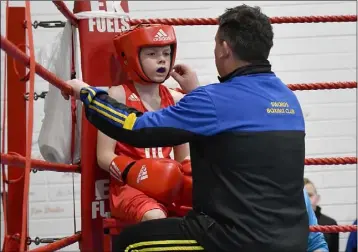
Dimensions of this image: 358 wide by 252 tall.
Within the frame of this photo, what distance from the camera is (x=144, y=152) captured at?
95.7 inches

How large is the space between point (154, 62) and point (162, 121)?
0.63 metres

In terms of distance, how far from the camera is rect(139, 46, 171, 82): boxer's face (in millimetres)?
2408

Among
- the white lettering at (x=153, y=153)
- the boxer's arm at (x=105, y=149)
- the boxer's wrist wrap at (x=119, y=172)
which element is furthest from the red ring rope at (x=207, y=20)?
the boxer's wrist wrap at (x=119, y=172)

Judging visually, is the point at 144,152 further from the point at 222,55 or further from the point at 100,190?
the point at 222,55

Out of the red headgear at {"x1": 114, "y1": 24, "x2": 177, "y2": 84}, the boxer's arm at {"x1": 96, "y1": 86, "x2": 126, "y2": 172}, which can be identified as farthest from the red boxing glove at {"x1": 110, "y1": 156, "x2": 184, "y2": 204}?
the red headgear at {"x1": 114, "y1": 24, "x2": 177, "y2": 84}

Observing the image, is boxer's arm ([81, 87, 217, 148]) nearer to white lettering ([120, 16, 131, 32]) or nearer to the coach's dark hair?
the coach's dark hair

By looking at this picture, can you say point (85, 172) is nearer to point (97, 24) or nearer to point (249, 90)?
point (97, 24)

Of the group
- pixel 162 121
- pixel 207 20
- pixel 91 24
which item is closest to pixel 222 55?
pixel 162 121

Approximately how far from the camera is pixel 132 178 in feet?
7.27

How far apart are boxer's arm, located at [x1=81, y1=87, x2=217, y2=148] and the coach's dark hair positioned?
0.17m

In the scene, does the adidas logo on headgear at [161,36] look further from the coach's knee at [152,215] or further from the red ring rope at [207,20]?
the coach's knee at [152,215]

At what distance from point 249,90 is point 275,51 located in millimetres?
3046

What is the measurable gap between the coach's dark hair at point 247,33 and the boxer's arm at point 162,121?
166 mm

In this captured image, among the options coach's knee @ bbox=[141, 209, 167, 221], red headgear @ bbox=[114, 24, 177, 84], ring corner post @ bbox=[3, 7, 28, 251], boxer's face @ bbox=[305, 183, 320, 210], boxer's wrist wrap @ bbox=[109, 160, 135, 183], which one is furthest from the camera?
Result: boxer's face @ bbox=[305, 183, 320, 210]
